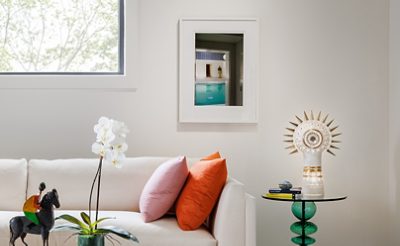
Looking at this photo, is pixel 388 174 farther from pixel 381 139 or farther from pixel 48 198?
pixel 48 198

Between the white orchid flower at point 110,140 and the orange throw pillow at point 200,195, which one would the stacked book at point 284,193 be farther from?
the white orchid flower at point 110,140

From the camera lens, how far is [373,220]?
185 inches

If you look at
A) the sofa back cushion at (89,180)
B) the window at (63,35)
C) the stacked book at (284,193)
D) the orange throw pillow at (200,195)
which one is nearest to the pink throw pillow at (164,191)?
the orange throw pillow at (200,195)

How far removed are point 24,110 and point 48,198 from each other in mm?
2316

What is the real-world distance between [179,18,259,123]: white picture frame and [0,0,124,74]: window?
49 cm

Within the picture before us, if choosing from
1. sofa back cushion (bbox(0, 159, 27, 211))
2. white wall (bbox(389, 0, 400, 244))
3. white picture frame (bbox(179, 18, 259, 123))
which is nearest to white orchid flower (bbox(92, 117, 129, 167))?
sofa back cushion (bbox(0, 159, 27, 211))

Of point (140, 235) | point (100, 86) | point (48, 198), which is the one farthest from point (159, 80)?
point (48, 198)

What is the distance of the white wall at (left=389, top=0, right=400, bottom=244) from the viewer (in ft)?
14.9

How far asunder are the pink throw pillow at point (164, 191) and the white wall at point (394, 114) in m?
1.68

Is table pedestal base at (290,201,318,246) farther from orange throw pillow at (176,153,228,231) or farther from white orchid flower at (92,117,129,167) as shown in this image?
white orchid flower at (92,117,129,167)

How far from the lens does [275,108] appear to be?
4684 millimetres

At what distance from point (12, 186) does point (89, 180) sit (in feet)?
1.60

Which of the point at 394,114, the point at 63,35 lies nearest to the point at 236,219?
the point at 394,114

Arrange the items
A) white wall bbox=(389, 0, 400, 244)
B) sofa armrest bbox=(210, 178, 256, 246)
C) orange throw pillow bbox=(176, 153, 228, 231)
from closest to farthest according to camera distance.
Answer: sofa armrest bbox=(210, 178, 256, 246) < orange throw pillow bbox=(176, 153, 228, 231) < white wall bbox=(389, 0, 400, 244)
